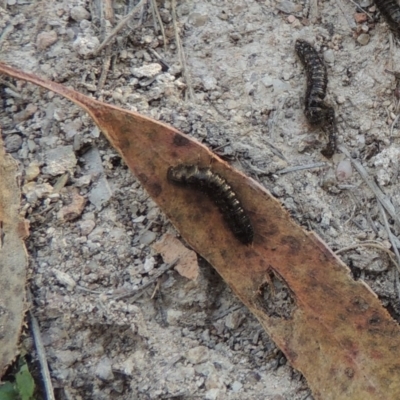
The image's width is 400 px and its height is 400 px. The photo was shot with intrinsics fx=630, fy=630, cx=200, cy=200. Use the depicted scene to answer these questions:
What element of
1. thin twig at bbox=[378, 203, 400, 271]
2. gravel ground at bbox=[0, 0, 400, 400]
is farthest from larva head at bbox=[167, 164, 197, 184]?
thin twig at bbox=[378, 203, 400, 271]

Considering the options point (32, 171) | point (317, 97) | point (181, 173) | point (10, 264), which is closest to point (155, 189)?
point (181, 173)

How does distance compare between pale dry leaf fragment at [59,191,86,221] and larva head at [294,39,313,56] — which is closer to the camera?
pale dry leaf fragment at [59,191,86,221]

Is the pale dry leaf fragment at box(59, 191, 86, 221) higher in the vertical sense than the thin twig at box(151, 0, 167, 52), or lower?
lower

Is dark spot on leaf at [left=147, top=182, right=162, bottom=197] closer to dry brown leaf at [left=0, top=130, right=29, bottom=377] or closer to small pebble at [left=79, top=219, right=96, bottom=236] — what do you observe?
small pebble at [left=79, top=219, right=96, bottom=236]

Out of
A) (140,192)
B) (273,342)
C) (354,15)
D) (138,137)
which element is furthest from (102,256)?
(354,15)

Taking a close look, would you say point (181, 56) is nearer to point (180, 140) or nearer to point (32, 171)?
point (180, 140)
